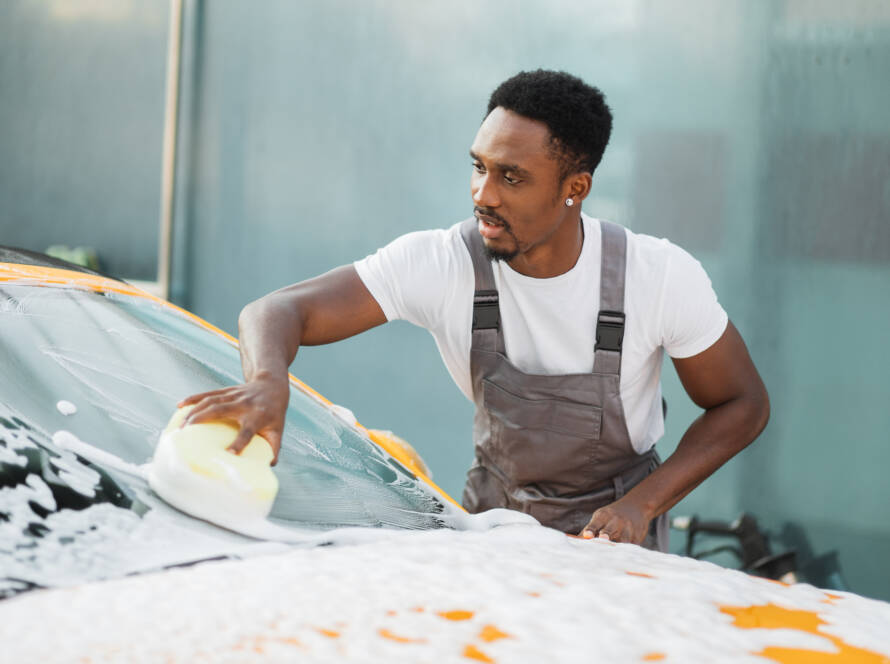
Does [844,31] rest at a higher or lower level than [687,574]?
higher

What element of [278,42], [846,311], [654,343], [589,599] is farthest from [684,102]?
[589,599]

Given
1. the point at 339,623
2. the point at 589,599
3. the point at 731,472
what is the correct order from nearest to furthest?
the point at 339,623 → the point at 589,599 → the point at 731,472

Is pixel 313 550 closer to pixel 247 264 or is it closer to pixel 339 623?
pixel 339 623

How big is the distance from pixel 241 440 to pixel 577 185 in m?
0.98

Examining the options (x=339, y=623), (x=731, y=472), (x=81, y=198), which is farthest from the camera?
(x=81, y=198)

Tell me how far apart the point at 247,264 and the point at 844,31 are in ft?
8.61

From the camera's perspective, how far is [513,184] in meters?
1.76

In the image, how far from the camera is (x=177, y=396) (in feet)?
4.55

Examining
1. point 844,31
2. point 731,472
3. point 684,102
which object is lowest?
point 731,472

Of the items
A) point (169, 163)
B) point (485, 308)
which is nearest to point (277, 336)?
point (485, 308)

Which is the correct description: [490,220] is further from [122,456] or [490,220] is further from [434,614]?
[434,614]

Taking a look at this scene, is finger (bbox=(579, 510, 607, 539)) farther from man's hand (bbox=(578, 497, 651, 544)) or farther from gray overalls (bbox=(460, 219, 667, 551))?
gray overalls (bbox=(460, 219, 667, 551))

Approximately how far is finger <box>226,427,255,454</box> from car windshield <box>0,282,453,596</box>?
0.10 meters

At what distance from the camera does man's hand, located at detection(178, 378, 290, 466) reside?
1.17m
